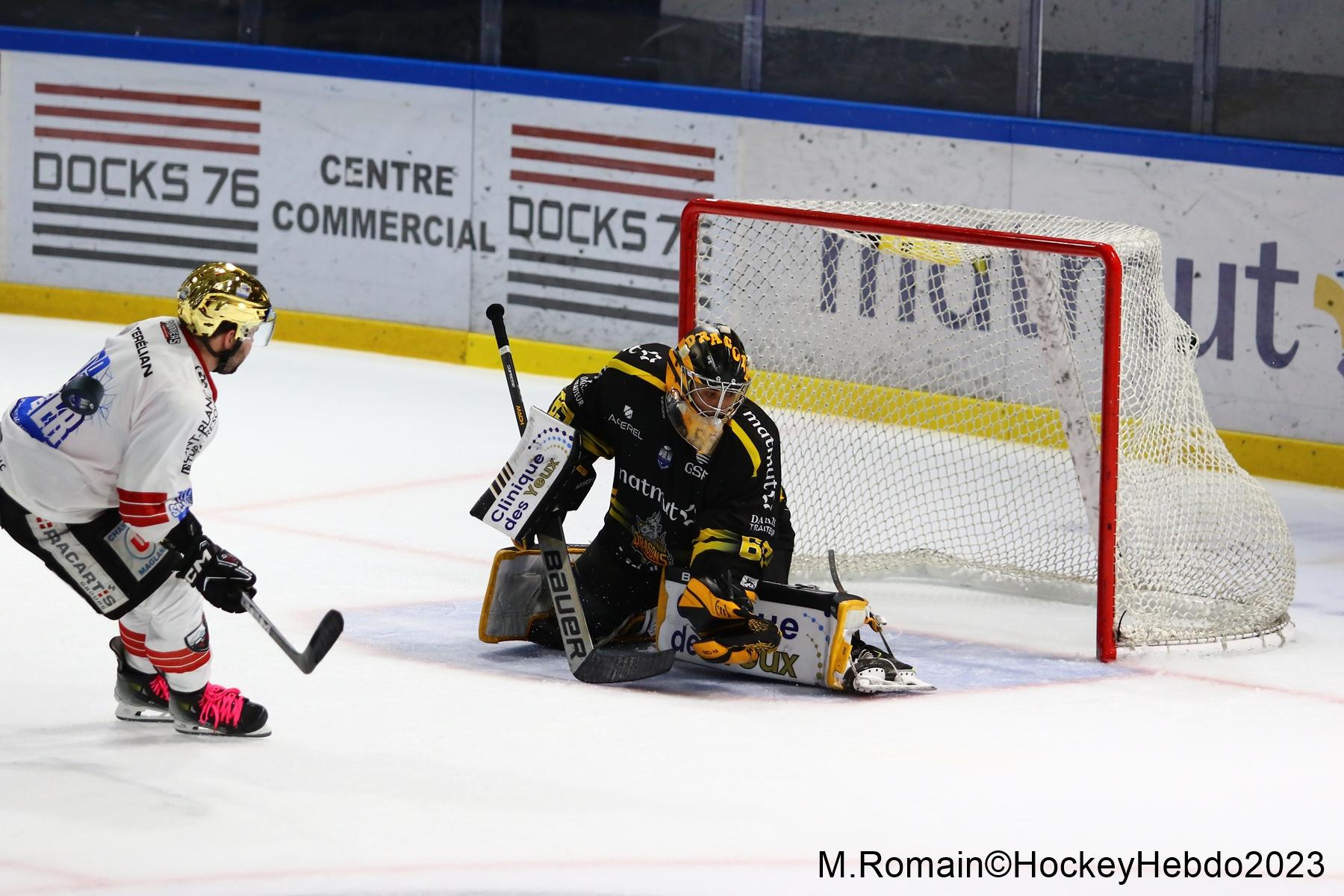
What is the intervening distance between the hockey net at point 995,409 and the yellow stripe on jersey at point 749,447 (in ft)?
2.99

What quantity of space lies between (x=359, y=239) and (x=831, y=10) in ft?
7.75

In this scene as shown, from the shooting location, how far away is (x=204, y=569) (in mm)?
4285

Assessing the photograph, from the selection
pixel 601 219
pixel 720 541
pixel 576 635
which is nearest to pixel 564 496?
pixel 576 635

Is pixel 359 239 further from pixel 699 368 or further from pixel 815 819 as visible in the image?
pixel 815 819

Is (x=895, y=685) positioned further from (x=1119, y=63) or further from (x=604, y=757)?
(x=1119, y=63)

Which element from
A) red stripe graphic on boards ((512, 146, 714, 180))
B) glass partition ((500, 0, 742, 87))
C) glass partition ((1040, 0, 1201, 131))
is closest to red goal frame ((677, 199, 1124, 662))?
glass partition ((1040, 0, 1201, 131))

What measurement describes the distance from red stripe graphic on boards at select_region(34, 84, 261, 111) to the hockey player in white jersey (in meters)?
5.66

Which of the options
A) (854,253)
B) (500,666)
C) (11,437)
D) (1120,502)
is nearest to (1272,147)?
(854,253)

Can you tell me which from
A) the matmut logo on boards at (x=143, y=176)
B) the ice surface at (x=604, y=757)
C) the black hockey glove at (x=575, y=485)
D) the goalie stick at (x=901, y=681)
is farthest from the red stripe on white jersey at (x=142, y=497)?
the matmut logo on boards at (x=143, y=176)

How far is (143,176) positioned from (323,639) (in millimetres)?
6041

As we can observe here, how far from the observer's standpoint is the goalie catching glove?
490 centimetres

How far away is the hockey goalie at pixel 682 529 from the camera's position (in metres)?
4.90

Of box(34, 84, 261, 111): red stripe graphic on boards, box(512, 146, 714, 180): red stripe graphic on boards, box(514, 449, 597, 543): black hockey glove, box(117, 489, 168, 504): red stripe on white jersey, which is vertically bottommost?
box(514, 449, 597, 543): black hockey glove

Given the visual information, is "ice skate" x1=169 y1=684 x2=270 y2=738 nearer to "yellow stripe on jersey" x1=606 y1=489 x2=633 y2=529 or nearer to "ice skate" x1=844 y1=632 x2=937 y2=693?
"yellow stripe on jersey" x1=606 y1=489 x2=633 y2=529
